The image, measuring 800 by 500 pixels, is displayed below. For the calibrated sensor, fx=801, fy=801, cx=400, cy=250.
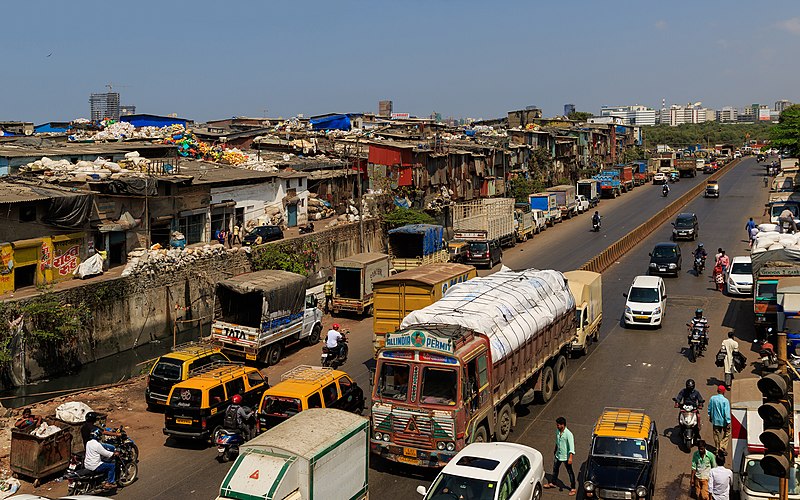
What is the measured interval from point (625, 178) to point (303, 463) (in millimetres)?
83551

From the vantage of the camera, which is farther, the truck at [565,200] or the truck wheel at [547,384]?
the truck at [565,200]

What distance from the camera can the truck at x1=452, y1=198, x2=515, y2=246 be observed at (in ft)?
152

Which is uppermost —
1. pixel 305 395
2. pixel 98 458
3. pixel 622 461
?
pixel 305 395

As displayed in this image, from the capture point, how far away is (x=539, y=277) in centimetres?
2281

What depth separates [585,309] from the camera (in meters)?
26.1

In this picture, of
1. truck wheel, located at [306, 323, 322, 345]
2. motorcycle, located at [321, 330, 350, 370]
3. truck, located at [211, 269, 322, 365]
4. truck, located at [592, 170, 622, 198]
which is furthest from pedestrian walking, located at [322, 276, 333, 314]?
truck, located at [592, 170, 622, 198]

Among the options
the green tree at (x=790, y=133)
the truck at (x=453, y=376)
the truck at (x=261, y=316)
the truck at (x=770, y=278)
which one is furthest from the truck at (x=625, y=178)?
the truck at (x=453, y=376)

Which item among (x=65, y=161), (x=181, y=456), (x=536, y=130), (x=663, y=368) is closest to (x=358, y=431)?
(x=181, y=456)

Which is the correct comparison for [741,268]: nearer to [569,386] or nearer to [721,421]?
[569,386]

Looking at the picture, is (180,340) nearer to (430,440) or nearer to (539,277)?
(539,277)

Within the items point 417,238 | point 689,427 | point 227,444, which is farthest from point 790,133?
point 227,444

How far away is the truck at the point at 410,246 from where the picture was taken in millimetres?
39812

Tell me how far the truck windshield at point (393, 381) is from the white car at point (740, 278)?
Result: 72.5ft

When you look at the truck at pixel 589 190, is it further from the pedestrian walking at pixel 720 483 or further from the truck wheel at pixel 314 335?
the pedestrian walking at pixel 720 483
